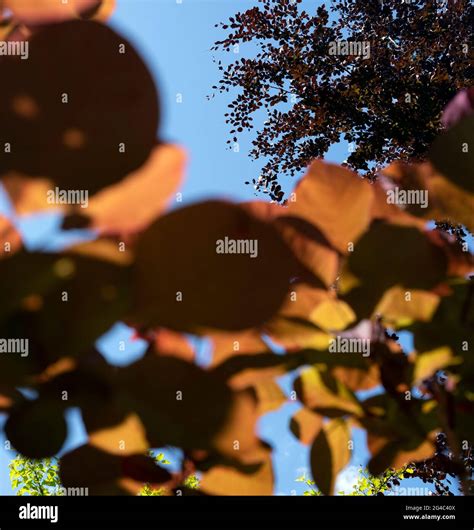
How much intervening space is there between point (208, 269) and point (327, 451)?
0.44 ft

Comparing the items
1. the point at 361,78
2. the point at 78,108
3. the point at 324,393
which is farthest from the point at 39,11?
the point at 361,78

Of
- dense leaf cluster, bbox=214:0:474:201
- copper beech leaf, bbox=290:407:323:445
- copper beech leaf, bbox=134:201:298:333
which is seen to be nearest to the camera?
copper beech leaf, bbox=134:201:298:333

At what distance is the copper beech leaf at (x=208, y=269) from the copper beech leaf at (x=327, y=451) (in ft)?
0.36

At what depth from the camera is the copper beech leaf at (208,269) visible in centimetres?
16

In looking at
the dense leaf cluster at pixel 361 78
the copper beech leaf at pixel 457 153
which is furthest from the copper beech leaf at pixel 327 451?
the dense leaf cluster at pixel 361 78

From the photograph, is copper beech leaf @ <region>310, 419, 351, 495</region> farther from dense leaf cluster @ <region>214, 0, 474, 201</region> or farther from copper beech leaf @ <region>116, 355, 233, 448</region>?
dense leaf cluster @ <region>214, 0, 474, 201</region>

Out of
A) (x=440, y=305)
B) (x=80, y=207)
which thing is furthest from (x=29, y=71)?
(x=440, y=305)

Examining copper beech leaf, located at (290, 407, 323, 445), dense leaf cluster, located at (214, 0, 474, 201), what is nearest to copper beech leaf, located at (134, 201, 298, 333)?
copper beech leaf, located at (290, 407, 323, 445)

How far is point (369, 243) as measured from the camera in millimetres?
208

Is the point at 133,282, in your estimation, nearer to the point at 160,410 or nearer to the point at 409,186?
the point at 160,410

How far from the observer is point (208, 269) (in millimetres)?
160

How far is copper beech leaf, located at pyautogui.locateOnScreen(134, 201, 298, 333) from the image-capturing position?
0.16m

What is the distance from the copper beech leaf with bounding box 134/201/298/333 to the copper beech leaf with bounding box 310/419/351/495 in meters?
0.11
